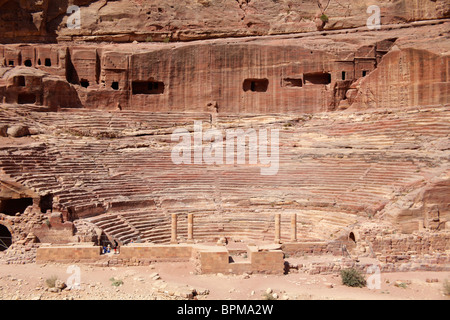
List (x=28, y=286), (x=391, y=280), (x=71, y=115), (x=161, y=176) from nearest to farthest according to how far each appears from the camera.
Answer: (x=28, y=286)
(x=391, y=280)
(x=161, y=176)
(x=71, y=115)

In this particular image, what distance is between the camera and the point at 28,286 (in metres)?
10.7

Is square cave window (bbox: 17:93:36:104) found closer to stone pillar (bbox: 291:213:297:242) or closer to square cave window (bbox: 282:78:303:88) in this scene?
square cave window (bbox: 282:78:303:88)

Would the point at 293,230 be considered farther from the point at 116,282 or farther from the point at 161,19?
the point at 161,19

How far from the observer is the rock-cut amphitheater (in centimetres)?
1455

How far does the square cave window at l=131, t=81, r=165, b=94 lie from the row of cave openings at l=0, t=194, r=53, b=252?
12573 millimetres

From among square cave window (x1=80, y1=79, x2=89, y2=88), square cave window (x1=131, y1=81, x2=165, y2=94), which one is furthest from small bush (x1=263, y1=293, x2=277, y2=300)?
square cave window (x1=80, y1=79, x2=89, y2=88)

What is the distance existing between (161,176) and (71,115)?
7969 mm

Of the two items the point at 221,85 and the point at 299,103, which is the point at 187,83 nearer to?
the point at 221,85

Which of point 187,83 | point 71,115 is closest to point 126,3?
point 187,83

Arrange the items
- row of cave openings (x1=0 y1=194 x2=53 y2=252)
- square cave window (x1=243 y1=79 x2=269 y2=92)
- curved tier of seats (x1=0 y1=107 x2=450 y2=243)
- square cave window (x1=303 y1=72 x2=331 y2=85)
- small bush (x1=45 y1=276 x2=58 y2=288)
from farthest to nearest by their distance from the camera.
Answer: square cave window (x1=243 y1=79 x2=269 y2=92) → square cave window (x1=303 y1=72 x2=331 y2=85) → curved tier of seats (x1=0 y1=107 x2=450 y2=243) → row of cave openings (x1=0 y1=194 x2=53 y2=252) → small bush (x1=45 y1=276 x2=58 y2=288)

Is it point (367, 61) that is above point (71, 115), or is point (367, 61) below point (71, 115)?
above

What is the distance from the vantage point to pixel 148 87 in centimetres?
2817

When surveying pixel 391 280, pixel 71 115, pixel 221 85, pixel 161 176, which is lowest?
pixel 391 280

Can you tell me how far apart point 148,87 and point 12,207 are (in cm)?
1343
